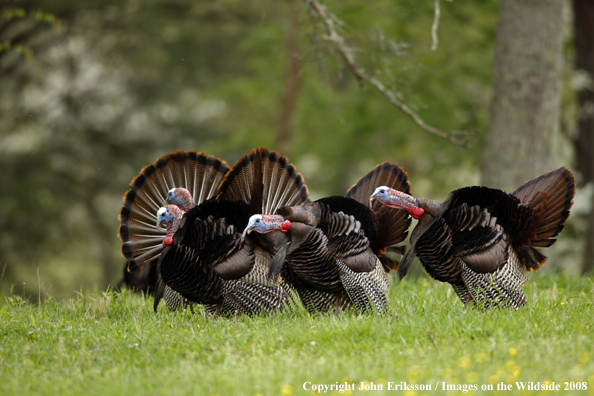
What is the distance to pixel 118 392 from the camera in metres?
3.28

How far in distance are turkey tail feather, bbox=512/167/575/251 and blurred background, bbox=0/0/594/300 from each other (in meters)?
5.13

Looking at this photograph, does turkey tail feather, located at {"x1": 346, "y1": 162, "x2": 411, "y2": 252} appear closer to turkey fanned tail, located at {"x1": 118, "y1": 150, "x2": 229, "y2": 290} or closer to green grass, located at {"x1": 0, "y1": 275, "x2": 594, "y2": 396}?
green grass, located at {"x1": 0, "y1": 275, "x2": 594, "y2": 396}

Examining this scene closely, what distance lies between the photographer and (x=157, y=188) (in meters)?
5.96

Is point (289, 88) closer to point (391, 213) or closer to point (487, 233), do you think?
point (391, 213)

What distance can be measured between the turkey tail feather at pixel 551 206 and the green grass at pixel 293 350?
55 centimetres

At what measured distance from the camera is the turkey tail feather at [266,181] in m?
5.48

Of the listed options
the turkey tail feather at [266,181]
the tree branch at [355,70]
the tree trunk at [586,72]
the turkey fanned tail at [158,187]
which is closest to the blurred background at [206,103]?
the tree trunk at [586,72]

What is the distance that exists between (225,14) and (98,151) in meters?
4.34

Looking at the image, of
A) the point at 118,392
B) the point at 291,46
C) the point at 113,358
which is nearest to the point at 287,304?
the point at 113,358

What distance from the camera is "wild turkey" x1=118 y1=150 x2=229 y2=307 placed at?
5.88m

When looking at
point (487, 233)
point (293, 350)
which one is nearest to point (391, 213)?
point (487, 233)

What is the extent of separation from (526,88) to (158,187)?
450 cm

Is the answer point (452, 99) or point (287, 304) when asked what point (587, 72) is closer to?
point (452, 99)

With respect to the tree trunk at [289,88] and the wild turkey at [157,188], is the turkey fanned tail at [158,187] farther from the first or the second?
the tree trunk at [289,88]
